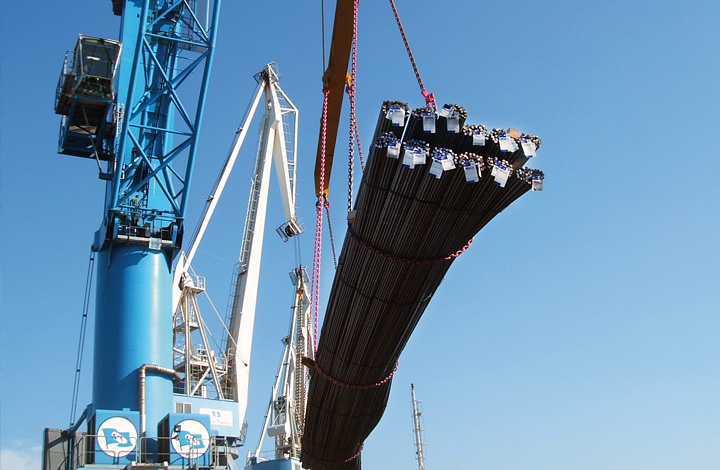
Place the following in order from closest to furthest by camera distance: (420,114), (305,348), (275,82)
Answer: (420,114) < (275,82) < (305,348)

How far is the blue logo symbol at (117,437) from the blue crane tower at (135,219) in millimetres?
24

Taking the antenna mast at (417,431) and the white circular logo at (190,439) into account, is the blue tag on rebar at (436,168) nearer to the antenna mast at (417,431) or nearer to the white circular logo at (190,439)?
the white circular logo at (190,439)

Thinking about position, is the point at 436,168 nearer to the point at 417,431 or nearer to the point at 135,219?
the point at 135,219

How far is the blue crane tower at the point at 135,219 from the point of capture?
57.4ft

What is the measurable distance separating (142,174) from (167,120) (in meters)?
1.82

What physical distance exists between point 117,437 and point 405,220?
10.8 meters

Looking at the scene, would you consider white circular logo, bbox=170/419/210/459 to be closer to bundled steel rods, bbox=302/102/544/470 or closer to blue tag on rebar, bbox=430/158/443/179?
bundled steel rods, bbox=302/102/544/470

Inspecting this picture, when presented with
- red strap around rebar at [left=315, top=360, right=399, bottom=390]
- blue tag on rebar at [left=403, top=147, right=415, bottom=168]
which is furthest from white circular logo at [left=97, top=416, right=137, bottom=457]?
blue tag on rebar at [left=403, top=147, right=415, bottom=168]

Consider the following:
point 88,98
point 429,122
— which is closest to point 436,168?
point 429,122

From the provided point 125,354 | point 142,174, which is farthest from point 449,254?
point 142,174

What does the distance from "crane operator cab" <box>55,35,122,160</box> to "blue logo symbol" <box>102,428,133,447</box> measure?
8.75 meters

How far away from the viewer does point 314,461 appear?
49.5 ft

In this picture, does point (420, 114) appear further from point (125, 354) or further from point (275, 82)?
point (275, 82)

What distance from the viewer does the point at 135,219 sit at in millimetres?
20656
